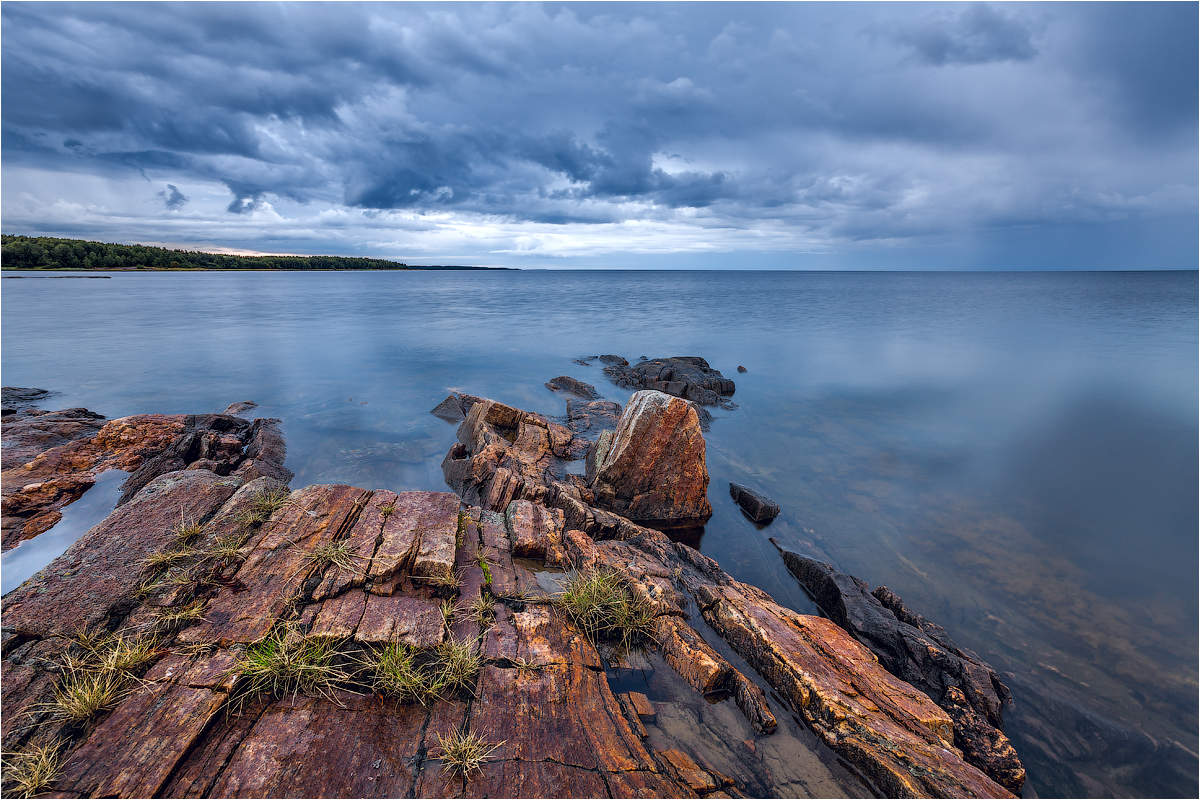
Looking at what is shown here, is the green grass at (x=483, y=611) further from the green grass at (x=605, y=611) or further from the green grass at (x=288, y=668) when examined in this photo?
the green grass at (x=288, y=668)

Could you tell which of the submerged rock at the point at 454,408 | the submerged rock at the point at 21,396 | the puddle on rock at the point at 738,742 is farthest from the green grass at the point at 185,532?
the submerged rock at the point at 21,396

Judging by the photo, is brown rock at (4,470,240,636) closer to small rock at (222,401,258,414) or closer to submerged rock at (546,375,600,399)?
small rock at (222,401,258,414)

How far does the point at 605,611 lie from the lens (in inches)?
291

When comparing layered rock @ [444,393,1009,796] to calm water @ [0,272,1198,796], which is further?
calm water @ [0,272,1198,796]

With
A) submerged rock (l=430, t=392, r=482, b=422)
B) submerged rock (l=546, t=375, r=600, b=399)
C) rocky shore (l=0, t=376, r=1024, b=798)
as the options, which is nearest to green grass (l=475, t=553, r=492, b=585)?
A: rocky shore (l=0, t=376, r=1024, b=798)

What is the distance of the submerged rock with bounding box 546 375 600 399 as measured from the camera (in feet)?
93.6

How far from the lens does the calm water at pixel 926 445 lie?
9.76 m

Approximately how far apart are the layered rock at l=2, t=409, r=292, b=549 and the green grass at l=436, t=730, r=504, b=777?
388 inches

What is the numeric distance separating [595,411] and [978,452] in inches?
674

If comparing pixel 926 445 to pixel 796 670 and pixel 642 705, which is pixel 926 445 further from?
pixel 642 705

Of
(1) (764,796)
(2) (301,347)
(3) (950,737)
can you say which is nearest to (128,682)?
(1) (764,796)

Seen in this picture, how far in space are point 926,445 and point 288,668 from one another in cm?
2491

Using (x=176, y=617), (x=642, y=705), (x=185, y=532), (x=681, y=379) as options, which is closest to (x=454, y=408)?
(x=681, y=379)

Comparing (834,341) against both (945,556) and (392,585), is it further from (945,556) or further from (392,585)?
(392,585)
